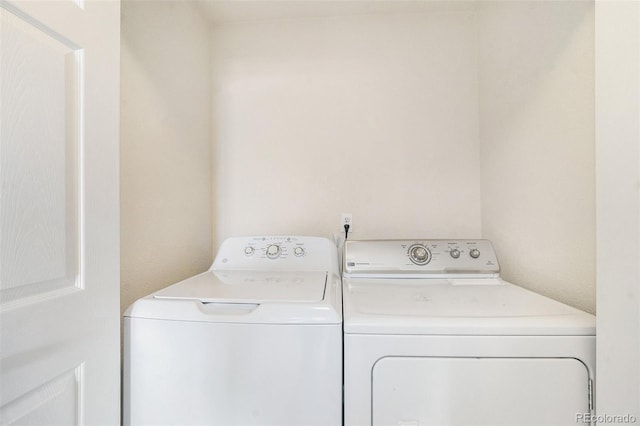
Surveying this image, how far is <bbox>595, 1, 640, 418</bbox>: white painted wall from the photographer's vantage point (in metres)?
0.55

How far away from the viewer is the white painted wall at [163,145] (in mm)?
1056

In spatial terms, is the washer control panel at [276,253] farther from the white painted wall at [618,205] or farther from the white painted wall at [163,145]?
the white painted wall at [618,205]

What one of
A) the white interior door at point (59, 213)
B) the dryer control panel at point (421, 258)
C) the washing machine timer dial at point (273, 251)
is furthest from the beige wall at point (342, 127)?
the white interior door at point (59, 213)

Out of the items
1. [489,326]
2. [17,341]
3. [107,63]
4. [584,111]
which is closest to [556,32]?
[584,111]

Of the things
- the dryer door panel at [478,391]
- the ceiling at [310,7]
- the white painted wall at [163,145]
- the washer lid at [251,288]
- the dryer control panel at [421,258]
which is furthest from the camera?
the ceiling at [310,7]

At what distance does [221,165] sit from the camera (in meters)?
1.71

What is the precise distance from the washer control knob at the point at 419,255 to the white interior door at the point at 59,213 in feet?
3.63

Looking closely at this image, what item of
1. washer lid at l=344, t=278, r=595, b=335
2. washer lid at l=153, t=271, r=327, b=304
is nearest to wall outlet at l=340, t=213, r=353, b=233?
washer lid at l=153, t=271, r=327, b=304

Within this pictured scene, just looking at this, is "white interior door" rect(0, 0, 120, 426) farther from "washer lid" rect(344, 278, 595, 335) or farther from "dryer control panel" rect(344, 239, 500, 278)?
"dryer control panel" rect(344, 239, 500, 278)

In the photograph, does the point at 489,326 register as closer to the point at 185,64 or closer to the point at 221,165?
the point at 221,165

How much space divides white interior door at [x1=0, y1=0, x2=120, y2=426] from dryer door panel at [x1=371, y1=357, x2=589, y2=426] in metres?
0.71

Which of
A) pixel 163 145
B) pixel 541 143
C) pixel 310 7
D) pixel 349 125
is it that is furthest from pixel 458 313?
pixel 310 7

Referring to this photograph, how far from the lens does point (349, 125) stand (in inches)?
65.4

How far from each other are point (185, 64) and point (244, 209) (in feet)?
2.66
